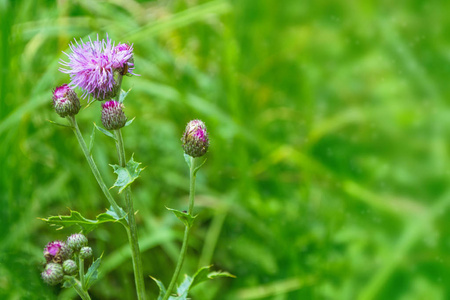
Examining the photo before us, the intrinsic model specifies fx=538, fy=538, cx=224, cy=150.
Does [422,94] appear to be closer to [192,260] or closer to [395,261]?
[395,261]

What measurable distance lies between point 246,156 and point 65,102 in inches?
50.7

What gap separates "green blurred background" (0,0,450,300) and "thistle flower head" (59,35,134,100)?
41 centimetres

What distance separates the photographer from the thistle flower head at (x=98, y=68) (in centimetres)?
70

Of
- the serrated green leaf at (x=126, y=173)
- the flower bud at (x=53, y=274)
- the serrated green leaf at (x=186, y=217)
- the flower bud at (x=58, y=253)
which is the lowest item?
the flower bud at (x=53, y=274)

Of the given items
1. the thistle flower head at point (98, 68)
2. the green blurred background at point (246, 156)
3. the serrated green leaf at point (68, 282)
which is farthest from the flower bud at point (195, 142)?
the green blurred background at point (246, 156)

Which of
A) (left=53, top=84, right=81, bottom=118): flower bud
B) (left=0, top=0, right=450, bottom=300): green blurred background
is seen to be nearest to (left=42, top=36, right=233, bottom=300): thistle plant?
(left=53, top=84, right=81, bottom=118): flower bud

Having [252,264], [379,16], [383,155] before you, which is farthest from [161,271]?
[379,16]

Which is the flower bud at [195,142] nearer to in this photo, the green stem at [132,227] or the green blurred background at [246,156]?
the green stem at [132,227]

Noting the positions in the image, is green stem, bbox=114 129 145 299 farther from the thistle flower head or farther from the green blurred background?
the green blurred background

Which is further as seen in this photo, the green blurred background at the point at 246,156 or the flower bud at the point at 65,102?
the green blurred background at the point at 246,156

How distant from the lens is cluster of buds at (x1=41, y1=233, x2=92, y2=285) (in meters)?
0.68

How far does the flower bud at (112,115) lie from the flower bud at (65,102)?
43mm

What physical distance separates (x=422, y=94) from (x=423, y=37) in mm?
435

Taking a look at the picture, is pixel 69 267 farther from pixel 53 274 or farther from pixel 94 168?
pixel 94 168
